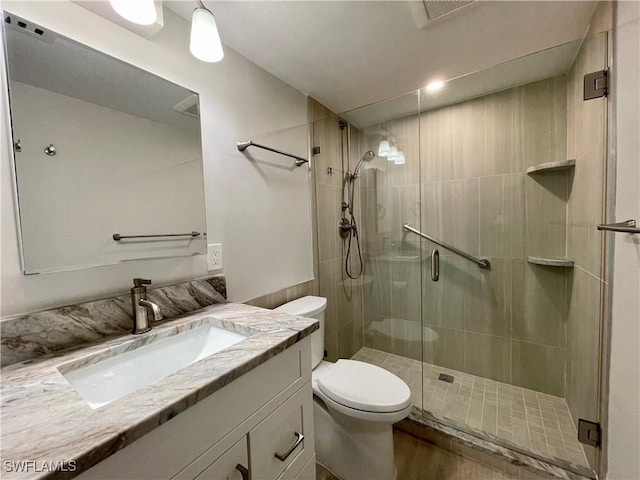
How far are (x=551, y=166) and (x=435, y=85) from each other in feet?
3.01

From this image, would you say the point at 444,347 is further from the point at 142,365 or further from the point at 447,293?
the point at 142,365

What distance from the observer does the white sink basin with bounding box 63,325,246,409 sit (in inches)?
28.3

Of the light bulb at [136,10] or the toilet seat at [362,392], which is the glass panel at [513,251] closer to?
the toilet seat at [362,392]

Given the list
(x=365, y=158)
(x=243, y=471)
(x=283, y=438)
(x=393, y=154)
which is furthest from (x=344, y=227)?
(x=243, y=471)

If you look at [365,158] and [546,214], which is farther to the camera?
[365,158]

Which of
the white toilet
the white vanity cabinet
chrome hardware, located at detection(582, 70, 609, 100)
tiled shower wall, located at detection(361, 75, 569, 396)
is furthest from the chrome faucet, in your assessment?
chrome hardware, located at detection(582, 70, 609, 100)

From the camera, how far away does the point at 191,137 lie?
1.16 meters

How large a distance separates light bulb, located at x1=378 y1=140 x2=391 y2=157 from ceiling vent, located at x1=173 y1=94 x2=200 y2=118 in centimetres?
153

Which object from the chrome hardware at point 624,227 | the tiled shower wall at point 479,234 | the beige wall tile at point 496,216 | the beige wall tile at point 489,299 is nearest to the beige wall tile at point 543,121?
the tiled shower wall at point 479,234

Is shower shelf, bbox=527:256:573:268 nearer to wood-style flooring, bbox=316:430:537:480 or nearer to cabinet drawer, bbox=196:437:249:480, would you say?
wood-style flooring, bbox=316:430:537:480

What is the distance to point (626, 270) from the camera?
3.22ft

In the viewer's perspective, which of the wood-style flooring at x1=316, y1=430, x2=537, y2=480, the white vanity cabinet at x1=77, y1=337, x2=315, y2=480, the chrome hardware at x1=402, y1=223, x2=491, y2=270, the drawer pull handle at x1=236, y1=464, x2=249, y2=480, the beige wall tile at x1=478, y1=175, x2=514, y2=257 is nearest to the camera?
the white vanity cabinet at x1=77, y1=337, x2=315, y2=480

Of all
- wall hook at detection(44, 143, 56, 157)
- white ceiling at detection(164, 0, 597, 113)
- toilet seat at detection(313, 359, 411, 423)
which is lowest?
toilet seat at detection(313, 359, 411, 423)

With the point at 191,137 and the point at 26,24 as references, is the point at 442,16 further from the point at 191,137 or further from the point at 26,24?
the point at 26,24
